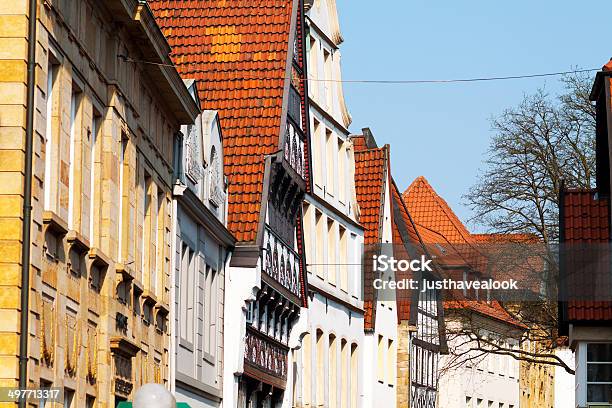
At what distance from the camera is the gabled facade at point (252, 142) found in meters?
29.9

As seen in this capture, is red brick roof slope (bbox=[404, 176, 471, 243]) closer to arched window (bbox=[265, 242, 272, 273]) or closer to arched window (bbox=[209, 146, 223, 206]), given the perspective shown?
arched window (bbox=[265, 242, 272, 273])

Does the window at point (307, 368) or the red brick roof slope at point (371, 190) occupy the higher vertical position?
the red brick roof slope at point (371, 190)

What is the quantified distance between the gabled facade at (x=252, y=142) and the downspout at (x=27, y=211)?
15104 mm

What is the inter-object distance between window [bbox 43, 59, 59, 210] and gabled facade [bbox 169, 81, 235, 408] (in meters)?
8.37

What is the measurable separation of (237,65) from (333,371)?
43.2ft

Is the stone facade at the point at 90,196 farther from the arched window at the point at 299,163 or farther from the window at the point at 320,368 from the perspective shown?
the window at the point at 320,368

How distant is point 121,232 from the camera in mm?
19594

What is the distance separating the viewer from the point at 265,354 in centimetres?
3306

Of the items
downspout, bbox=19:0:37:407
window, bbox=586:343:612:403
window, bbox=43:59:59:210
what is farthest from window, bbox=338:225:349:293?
downspout, bbox=19:0:37:407

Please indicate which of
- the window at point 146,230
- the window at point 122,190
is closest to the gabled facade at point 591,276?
the window at point 146,230

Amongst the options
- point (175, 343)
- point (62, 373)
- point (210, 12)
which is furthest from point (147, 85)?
point (210, 12)

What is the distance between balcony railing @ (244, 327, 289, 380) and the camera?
3120 centimetres

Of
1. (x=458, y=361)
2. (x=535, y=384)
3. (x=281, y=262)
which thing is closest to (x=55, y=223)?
(x=281, y=262)

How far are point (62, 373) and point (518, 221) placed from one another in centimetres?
2501
